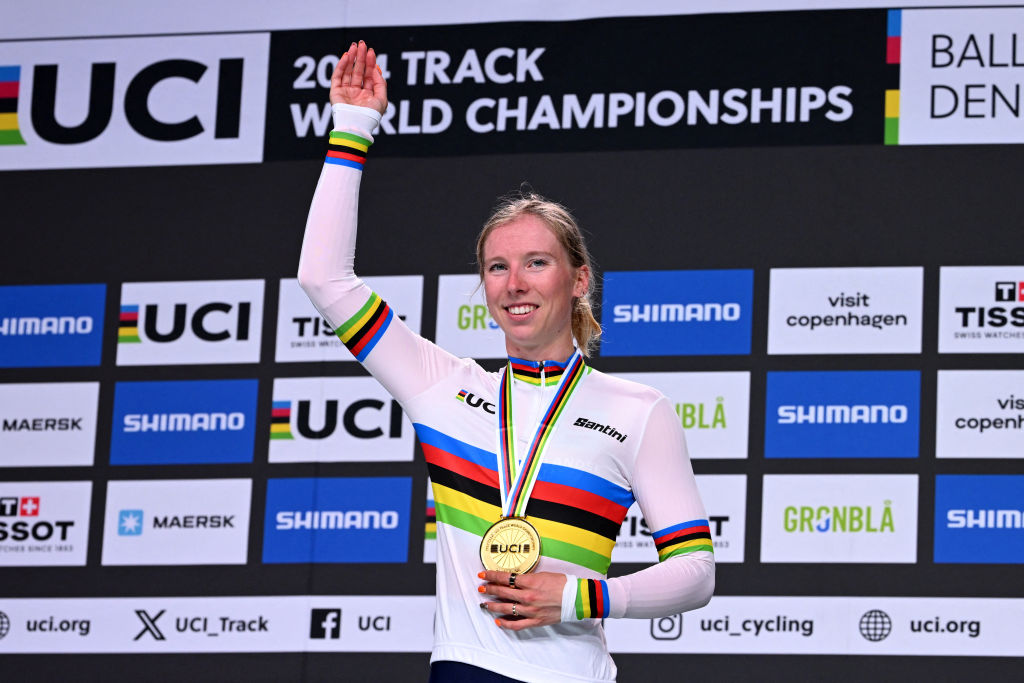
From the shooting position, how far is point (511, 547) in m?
1.91

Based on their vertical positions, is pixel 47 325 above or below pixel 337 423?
above

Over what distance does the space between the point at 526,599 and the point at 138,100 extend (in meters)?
3.18

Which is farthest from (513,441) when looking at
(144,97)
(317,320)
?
(144,97)

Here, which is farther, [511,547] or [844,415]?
[844,415]

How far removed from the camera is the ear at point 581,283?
2.21m

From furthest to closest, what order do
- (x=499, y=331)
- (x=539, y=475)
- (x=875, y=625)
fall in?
(x=499, y=331)
(x=875, y=625)
(x=539, y=475)

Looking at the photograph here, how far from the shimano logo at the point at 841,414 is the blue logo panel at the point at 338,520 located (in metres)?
1.12

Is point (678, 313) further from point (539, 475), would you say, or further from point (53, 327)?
point (539, 475)

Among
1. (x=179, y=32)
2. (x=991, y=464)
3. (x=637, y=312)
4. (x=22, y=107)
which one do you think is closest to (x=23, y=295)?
(x=22, y=107)

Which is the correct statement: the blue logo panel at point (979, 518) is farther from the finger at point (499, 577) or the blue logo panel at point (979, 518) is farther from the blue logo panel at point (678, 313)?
the finger at point (499, 577)

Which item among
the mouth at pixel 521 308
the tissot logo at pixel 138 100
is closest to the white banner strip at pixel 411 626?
the tissot logo at pixel 138 100

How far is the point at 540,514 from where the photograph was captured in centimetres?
199

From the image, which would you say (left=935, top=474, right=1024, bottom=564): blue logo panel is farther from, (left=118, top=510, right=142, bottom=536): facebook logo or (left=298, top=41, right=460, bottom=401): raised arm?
(left=118, top=510, right=142, bottom=536): facebook logo

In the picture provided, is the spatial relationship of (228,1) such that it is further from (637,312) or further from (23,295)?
(637,312)
